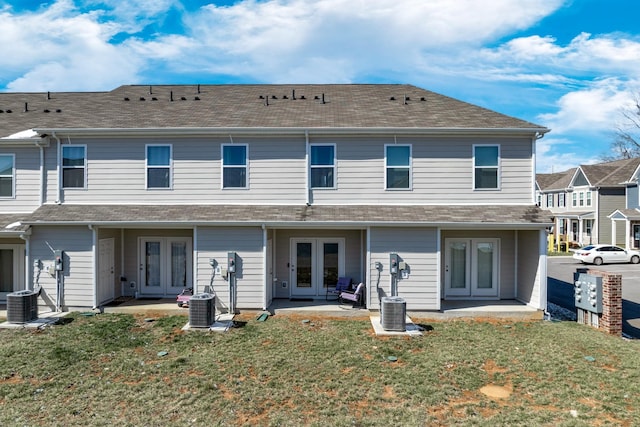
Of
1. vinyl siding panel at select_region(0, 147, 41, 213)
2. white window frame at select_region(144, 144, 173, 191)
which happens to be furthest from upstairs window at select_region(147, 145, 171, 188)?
vinyl siding panel at select_region(0, 147, 41, 213)

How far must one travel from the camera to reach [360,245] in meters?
11.8

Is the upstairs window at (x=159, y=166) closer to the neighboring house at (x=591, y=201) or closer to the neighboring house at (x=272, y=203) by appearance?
the neighboring house at (x=272, y=203)

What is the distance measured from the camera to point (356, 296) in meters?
10.6

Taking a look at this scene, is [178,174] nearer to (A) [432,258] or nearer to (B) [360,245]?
(B) [360,245]

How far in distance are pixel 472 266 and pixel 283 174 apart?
6.78m

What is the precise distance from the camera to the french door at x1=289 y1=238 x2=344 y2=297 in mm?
11914

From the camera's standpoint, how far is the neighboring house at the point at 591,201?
28.4 meters

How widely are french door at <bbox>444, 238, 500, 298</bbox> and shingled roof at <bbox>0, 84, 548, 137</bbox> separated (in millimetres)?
3748

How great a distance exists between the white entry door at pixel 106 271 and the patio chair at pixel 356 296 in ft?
23.6

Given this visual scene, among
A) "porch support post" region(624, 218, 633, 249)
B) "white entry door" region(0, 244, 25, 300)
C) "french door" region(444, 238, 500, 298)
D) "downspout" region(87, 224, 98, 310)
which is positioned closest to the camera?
"downspout" region(87, 224, 98, 310)

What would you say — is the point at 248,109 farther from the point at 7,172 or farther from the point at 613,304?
the point at 613,304

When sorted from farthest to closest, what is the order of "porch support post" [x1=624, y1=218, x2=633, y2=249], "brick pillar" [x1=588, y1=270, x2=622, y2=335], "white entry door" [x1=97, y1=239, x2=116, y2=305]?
"porch support post" [x1=624, y1=218, x2=633, y2=249] < "white entry door" [x1=97, y1=239, x2=116, y2=305] < "brick pillar" [x1=588, y1=270, x2=622, y2=335]

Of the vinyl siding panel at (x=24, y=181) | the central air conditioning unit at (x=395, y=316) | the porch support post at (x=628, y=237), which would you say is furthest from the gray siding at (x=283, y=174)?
the porch support post at (x=628, y=237)

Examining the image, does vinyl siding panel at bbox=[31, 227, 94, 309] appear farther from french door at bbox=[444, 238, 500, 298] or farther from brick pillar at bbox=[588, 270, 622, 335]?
brick pillar at bbox=[588, 270, 622, 335]
